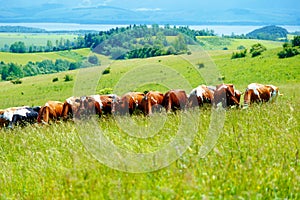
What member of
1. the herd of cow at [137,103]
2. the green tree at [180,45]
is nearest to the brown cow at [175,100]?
the herd of cow at [137,103]

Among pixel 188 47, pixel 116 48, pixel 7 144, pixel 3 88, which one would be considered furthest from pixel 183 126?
pixel 3 88

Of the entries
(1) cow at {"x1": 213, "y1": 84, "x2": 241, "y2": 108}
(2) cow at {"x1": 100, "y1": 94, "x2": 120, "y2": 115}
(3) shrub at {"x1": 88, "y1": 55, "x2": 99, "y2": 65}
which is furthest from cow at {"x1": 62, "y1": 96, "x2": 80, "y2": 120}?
(3) shrub at {"x1": 88, "y1": 55, "x2": 99, "y2": 65}

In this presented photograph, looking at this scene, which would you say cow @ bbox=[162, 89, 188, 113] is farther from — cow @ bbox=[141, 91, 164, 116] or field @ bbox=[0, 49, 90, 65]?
field @ bbox=[0, 49, 90, 65]

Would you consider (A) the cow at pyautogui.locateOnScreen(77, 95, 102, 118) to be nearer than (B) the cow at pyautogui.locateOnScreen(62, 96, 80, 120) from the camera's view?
Yes

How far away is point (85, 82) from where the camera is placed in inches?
579

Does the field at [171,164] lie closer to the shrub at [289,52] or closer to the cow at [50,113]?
the cow at [50,113]

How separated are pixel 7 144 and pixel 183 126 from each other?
16.3 ft

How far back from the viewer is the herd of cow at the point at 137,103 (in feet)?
49.9

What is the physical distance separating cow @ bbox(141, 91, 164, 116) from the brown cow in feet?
0.95

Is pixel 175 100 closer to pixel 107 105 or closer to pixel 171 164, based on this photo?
pixel 107 105

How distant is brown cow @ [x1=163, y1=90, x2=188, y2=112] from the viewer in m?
15.2

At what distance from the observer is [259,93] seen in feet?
54.5

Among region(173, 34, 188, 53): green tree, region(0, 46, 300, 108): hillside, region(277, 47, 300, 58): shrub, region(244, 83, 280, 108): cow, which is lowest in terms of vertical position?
region(0, 46, 300, 108): hillside

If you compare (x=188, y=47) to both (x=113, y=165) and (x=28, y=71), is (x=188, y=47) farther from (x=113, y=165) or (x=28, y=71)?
(x=28, y=71)
